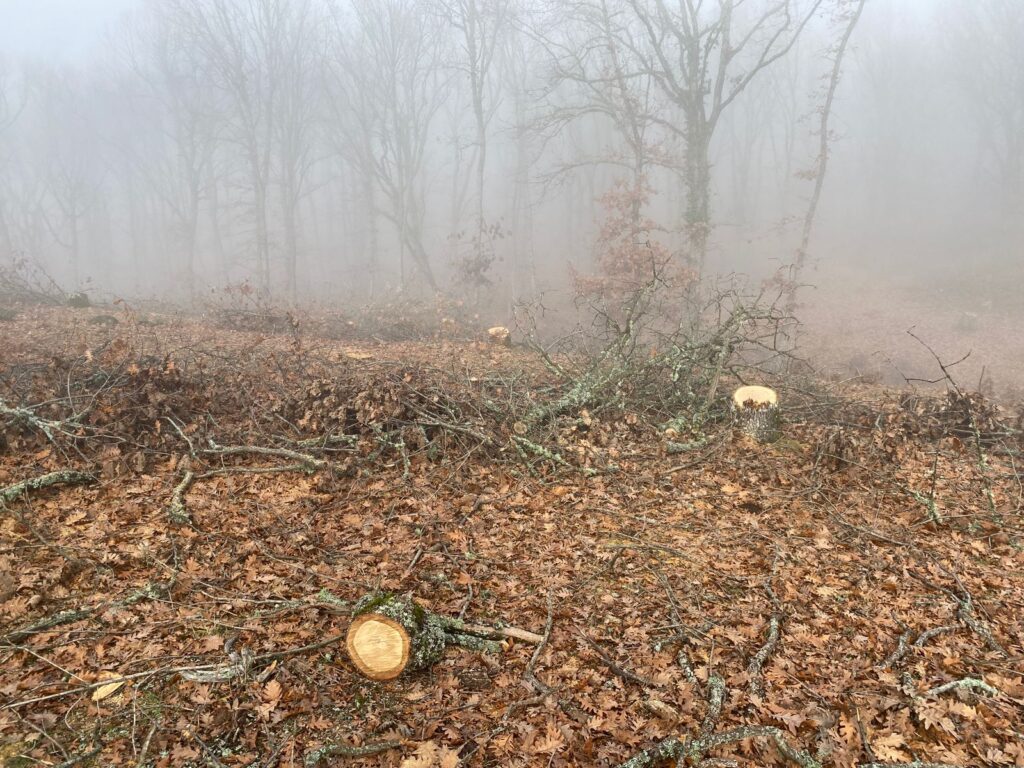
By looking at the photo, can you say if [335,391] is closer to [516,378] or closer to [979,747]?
[516,378]

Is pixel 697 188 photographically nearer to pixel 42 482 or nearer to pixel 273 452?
pixel 273 452

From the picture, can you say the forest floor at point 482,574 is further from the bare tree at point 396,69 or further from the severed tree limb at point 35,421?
the bare tree at point 396,69

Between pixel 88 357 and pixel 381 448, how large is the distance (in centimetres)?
375

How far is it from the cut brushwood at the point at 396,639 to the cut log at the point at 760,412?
4.44m

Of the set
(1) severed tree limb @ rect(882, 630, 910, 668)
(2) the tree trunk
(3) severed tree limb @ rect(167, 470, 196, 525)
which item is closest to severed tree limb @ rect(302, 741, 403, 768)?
(3) severed tree limb @ rect(167, 470, 196, 525)

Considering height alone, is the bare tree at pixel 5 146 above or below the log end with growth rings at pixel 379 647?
above

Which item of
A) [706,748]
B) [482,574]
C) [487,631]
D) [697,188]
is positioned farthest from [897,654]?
[697,188]

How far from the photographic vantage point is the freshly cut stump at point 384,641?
3312 mm

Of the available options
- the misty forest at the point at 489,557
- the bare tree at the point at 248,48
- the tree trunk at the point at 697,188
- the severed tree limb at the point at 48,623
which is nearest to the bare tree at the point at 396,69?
the bare tree at the point at 248,48

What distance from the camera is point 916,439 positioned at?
702 cm

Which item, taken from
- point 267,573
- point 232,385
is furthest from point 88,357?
point 267,573

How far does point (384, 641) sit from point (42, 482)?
3.85m

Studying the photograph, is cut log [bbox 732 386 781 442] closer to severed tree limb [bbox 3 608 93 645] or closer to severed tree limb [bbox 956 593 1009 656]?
severed tree limb [bbox 956 593 1009 656]

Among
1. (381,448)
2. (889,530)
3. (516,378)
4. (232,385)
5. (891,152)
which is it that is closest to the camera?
(889,530)
